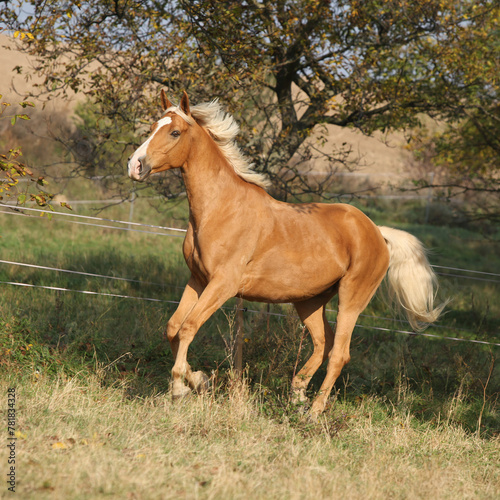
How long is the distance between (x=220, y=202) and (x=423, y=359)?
3.96 meters

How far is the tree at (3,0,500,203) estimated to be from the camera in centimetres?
686

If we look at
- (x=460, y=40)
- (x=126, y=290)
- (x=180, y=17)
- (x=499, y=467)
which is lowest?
(x=126, y=290)

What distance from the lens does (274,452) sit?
419 cm

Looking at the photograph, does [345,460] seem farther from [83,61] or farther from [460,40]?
[460,40]

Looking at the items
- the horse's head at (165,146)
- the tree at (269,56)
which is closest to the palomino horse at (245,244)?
the horse's head at (165,146)

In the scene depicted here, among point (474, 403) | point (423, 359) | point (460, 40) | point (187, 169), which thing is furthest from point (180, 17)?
point (474, 403)

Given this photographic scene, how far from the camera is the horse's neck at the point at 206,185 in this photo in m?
4.87

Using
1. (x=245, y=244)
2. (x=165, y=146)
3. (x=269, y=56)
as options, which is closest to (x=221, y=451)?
(x=245, y=244)

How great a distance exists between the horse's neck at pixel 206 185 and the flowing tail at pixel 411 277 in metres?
1.97

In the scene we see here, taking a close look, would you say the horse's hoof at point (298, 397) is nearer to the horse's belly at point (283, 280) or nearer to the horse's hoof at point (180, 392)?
the horse's belly at point (283, 280)

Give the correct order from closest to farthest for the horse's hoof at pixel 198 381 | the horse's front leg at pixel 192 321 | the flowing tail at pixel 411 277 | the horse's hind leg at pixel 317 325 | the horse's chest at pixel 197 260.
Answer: the horse's front leg at pixel 192 321 < the horse's chest at pixel 197 260 < the horse's hoof at pixel 198 381 < the horse's hind leg at pixel 317 325 < the flowing tail at pixel 411 277

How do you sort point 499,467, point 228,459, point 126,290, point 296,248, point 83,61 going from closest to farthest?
point 228,459
point 499,467
point 296,248
point 83,61
point 126,290

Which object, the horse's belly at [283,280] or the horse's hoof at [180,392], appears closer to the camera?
the horse's hoof at [180,392]

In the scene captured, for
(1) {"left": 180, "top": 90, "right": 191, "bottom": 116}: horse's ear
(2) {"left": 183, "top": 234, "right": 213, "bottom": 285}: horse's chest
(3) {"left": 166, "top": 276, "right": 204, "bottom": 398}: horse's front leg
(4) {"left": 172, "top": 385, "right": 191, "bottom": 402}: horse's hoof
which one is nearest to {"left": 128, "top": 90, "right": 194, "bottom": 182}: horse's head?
(1) {"left": 180, "top": 90, "right": 191, "bottom": 116}: horse's ear
